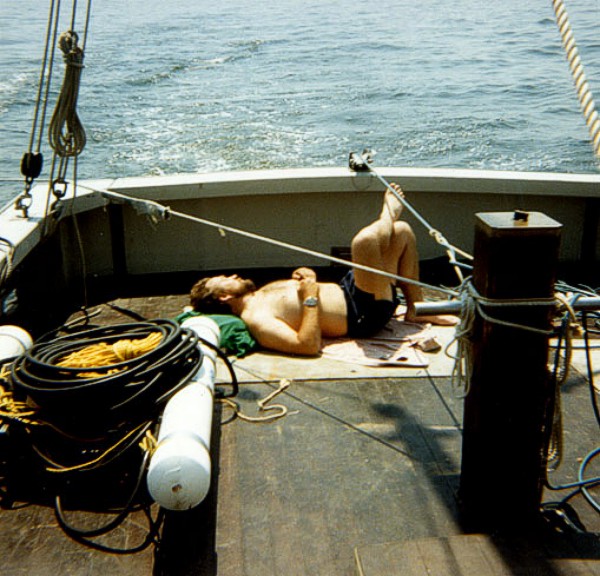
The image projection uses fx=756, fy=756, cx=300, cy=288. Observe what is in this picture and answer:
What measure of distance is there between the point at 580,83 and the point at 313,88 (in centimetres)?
1506

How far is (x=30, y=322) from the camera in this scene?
4.59 metres

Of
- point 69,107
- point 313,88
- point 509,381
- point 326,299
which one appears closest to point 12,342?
point 69,107

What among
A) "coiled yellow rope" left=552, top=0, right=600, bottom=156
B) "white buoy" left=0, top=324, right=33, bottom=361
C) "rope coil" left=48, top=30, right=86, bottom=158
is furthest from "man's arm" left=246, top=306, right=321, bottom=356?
"coiled yellow rope" left=552, top=0, right=600, bottom=156

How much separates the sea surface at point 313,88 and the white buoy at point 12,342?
6.87 metres

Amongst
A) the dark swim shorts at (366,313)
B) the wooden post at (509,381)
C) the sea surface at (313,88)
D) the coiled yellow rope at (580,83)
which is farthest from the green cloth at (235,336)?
the sea surface at (313,88)

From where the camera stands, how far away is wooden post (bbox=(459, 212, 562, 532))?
221 cm

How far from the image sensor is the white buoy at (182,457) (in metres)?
2.47

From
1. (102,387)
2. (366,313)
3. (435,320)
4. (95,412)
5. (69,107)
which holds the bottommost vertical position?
(435,320)

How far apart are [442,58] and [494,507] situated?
19.2 m

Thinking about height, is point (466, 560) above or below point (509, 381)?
below

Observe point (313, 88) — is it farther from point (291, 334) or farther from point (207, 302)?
point (291, 334)

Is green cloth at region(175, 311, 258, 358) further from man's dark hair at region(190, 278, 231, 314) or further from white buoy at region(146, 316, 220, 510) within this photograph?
white buoy at region(146, 316, 220, 510)

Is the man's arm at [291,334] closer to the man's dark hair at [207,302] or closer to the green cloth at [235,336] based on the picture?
the green cloth at [235,336]

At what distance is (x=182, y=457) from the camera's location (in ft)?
8.16
